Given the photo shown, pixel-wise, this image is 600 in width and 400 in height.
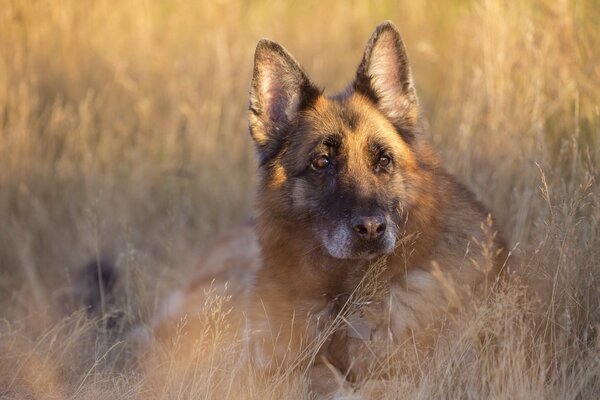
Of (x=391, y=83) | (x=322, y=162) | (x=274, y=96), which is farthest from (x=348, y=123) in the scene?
(x=274, y=96)

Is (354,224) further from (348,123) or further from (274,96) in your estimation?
(274,96)

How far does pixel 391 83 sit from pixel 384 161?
0.50m

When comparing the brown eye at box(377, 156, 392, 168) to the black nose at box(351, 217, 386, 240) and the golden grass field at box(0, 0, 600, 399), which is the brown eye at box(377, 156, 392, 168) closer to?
the black nose at box(351, 217, 386, 240)

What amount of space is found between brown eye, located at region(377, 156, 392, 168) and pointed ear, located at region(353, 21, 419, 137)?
0.27 m

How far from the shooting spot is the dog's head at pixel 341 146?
411 cm

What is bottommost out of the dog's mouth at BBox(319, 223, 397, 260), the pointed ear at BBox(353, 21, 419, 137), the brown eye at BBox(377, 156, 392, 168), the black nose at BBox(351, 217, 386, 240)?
the dog's mouth at BBox(319, 223, 397, 260)

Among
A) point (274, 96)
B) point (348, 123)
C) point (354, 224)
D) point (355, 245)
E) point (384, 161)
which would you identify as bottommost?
point (355, 245)

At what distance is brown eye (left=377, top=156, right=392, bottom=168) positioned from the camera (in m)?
4.29

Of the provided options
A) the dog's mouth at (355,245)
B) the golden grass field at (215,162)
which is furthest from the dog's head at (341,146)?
the golden grass field at (215,162)

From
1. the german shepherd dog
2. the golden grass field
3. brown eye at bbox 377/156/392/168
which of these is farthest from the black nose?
the golden grass field

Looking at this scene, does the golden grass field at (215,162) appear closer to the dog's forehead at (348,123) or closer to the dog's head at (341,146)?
the dog's head at (341,146)

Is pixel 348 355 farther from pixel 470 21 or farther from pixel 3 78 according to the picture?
pixel 3 78

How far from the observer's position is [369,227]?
12.9ft

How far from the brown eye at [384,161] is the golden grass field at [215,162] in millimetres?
753
